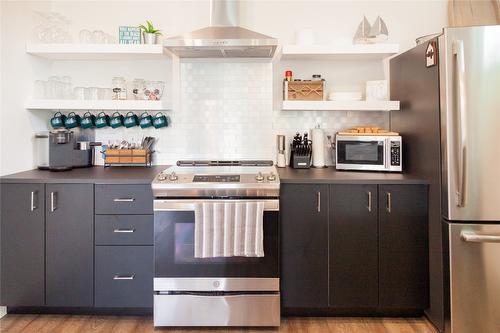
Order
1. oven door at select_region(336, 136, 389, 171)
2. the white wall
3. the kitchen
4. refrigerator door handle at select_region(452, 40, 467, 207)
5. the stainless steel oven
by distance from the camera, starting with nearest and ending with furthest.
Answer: refrigerator door handle at select_region(452, 40, 467, 207)
the kitchen
the stainless steel oven
oven door at select_region(336, 136, 389, 171)
the white wall

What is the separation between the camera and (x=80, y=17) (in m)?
3.16

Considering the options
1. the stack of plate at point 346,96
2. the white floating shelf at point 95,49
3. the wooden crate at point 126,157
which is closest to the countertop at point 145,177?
the wooden crate at point 126,157

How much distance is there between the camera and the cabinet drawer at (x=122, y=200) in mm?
2451

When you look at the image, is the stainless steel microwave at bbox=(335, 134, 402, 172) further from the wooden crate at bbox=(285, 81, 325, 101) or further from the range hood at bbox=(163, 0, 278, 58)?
the range hood at bbox=(163, 0, 278, 58)

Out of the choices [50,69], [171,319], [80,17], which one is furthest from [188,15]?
[171,319]

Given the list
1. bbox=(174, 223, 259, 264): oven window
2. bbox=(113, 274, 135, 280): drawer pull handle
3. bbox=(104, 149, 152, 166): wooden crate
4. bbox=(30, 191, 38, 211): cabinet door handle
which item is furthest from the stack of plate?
bbox=(30, 191, 38, 211): cabinet door handle

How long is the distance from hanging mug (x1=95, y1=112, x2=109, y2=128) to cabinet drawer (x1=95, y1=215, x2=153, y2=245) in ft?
3.08

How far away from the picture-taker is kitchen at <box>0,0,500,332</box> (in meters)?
2.28

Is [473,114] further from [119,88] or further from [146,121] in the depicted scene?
[119,88]

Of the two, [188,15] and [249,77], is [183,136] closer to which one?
[249,77]

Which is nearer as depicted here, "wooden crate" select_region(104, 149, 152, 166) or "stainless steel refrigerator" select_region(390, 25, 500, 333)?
"stainless steel refrigerator" select_region(390, 25, 500, 333)

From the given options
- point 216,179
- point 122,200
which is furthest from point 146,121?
point 216,179

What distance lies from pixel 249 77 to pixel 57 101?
1.46m

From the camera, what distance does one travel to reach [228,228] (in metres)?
2.34
